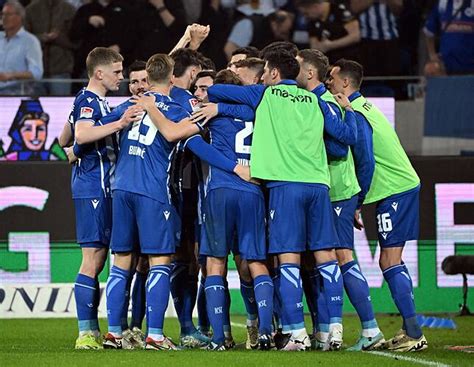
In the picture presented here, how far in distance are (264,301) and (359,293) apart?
0.90m

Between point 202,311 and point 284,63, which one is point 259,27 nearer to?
point 202,311

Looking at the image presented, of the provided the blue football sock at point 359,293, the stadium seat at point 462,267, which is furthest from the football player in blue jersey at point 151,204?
the stadium seat at point 462,267

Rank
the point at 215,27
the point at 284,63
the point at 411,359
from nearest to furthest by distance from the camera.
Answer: the point at 411,359, the point at 284,63, the point at 215,27

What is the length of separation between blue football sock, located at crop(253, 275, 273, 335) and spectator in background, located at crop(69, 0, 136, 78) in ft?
21.6

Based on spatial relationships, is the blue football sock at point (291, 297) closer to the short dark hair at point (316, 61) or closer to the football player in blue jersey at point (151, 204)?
the football player in blue jersey at point (151, 204)

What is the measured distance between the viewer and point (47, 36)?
15258 millimetres

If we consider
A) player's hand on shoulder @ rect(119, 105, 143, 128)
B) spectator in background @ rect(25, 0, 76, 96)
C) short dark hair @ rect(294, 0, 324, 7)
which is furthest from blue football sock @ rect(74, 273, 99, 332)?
short dark hair @ rect(294, 0, 324, 7)

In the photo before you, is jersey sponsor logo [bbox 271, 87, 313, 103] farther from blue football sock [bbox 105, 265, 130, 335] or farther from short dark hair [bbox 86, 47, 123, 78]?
blue football sock [bbox 105, 265, 130, 335]

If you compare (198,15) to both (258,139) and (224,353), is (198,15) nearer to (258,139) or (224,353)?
(258,139)

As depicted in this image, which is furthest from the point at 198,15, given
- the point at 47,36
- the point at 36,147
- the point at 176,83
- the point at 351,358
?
the point at 351,358

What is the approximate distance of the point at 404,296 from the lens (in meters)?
Answer: 9.81

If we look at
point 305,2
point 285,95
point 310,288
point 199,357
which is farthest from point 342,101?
point 305,2

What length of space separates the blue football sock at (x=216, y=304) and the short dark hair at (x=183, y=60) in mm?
1762

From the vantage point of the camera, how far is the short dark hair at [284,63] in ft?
30.6
